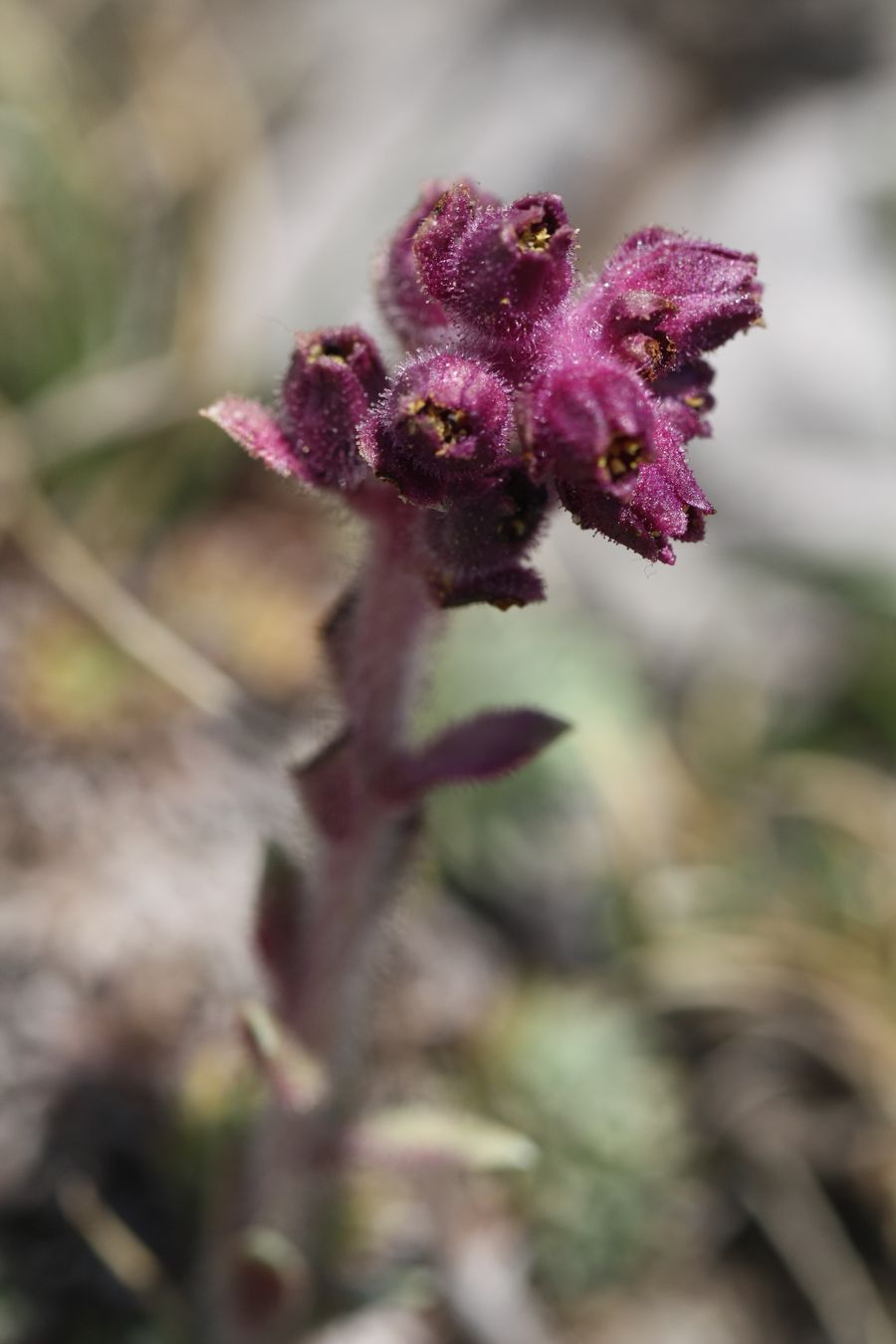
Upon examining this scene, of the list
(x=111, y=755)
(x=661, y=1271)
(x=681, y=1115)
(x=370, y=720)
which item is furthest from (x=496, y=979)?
(x=370, y=720)

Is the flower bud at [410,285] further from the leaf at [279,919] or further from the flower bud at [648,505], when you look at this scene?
the leaf at [279,919]

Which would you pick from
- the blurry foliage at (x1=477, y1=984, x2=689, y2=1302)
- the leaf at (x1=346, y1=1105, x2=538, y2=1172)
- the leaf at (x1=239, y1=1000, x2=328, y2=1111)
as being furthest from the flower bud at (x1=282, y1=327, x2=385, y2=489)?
the blurry foliage at (x1=477, y1=984, x2=689, y2=1302)

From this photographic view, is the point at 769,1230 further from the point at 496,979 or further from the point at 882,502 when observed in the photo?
the point at 882,502

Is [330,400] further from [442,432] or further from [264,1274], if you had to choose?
[264,1274]

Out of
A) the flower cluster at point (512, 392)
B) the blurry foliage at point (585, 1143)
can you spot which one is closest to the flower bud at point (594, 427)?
the flower cluster at point (512, 392)

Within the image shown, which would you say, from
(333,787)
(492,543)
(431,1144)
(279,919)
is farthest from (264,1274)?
(492,543)

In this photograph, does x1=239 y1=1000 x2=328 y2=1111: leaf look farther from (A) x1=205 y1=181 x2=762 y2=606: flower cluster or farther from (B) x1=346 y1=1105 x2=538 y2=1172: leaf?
(A) x1=205 y1=181 x2=762 y2=606: flower cluster
